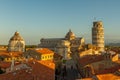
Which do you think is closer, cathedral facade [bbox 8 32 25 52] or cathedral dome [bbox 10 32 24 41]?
cathedral facade [bbox 8 32 25 52]

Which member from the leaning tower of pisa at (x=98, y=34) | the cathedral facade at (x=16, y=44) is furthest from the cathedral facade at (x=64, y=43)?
the cathedral facade at (x=16, y=44)

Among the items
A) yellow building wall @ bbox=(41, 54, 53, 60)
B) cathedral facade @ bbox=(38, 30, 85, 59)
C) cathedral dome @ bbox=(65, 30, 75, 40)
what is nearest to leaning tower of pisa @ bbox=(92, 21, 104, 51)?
cathedral facade @ bbox=(38, 30, 85, 59)

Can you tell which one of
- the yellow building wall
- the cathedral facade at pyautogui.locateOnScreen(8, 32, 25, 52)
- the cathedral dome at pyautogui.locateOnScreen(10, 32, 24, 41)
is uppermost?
the cathedral dome at pyautogui.locateOnScreen(10, 32, 24, 41)

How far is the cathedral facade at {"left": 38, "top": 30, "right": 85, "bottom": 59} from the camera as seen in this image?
343ft

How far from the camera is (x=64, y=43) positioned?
104812mm

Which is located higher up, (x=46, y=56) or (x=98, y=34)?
(x=98, y=34)

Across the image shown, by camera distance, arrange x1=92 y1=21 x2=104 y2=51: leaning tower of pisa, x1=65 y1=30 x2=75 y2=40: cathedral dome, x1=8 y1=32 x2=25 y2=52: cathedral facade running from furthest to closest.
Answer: x1=65 y1=30 x2=75 y2=40: cathedral dome → x1=92 y1=21 x2=104 y2=51: leaning tower of pisa → x1=8 y1=32 x2=25 y2=52: cathedral facade

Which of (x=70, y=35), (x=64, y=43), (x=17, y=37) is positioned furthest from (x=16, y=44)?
(x=70, y=35)

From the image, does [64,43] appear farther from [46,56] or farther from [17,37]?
[17,37]

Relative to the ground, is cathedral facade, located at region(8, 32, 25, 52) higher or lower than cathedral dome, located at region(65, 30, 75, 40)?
lower

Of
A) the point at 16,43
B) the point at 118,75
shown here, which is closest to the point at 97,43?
the point at 16,43

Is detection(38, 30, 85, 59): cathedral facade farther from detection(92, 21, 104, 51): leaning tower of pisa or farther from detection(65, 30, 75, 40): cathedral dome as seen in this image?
detection(92, 21, 104, 51): leaning tower of pisa

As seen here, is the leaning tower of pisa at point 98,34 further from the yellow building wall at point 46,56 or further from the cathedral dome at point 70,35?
the yellow building wall at point 46,56

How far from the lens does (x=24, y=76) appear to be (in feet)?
141
